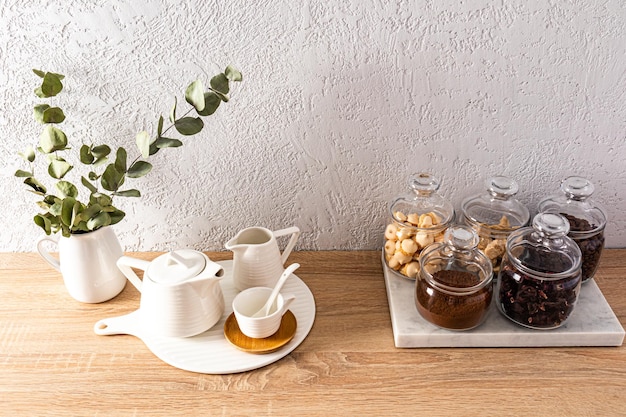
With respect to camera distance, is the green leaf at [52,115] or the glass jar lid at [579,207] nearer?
the green leaf at [52,115]

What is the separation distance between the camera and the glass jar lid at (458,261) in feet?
3.00

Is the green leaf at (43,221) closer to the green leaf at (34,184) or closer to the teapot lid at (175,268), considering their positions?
the green leaf at (34,184)

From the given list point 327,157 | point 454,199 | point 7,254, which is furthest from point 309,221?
point 7,254

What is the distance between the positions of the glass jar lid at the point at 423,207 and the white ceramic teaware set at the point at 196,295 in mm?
252

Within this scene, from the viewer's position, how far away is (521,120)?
104 centimetres

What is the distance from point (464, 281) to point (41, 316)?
29.2 inches

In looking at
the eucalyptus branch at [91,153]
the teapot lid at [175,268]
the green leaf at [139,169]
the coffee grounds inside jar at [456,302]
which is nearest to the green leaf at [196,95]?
the eucalyptus branch at [91,153]

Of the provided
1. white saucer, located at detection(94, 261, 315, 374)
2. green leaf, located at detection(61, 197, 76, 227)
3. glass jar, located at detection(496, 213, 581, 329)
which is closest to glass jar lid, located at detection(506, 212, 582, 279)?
glass jar, located at detection(496, 213, 581, 329)

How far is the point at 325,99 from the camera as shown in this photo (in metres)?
1.02

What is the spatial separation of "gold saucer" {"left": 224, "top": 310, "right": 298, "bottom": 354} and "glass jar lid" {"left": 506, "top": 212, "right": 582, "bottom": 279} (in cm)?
39

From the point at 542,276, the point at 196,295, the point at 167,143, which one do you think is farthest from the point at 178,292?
the point at 542,276

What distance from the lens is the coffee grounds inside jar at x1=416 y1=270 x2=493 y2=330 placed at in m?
0.92

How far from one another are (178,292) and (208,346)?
0.11 meters

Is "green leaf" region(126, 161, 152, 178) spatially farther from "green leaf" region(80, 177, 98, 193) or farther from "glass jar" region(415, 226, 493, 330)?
"glass jar" region(415, 226, 493, 330)
